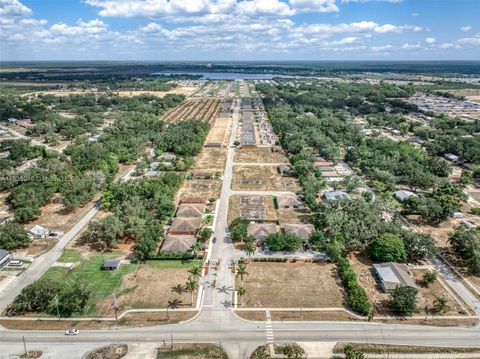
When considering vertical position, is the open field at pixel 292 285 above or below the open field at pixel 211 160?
below

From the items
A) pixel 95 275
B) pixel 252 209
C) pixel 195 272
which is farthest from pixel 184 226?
pixel 95 275

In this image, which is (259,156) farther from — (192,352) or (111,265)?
(192,352)

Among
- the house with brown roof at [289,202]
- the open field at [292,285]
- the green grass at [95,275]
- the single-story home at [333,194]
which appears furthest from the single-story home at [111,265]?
the single-story home at [333,194]

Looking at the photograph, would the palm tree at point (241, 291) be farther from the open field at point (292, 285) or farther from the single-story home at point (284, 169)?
the single-story home at point (284, 169)

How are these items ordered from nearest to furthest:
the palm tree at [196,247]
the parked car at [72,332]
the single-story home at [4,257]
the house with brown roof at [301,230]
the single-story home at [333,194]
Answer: the parked car at [72,332] < the single-story home at [4,257] < the palm tree at [196,247] < the house with brown roof at [301,230] < the single-story home at [333,194]

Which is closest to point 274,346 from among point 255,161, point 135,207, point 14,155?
point 135,207

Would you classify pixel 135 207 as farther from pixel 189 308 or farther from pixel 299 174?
pixel 299 174
